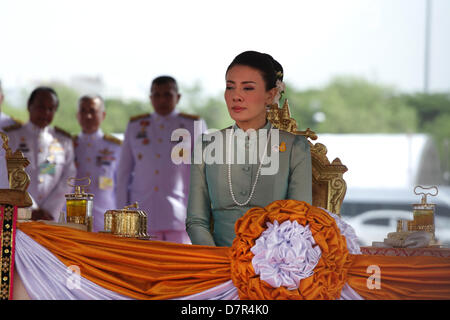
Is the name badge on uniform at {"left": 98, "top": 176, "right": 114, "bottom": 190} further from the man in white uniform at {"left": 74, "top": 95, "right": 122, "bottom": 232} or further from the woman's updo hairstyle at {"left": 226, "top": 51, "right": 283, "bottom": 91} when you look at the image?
the woman's updo hairstyle at {"left": 226, "top": 51, "right": 283, "bottom": 91}

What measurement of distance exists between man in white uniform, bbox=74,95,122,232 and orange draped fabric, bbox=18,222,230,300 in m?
2.77

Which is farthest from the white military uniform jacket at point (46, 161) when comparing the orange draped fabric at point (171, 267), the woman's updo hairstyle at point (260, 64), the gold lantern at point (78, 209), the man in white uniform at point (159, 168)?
the orange draped fabric at point (171, 267)

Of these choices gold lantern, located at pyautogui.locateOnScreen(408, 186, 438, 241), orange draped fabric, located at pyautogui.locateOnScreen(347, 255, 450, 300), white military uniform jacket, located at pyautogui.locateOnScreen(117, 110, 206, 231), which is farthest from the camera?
white military uniform jacket, located at pyautogui.locateOnScreen(117, 110, 206, 231)

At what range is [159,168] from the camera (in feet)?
14.7

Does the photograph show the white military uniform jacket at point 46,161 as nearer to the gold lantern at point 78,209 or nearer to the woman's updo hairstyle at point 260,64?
the gold lantern at point 78,209

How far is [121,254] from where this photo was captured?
2072 millimetres

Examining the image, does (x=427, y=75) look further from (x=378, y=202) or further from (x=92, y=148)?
(x=92, y=148)

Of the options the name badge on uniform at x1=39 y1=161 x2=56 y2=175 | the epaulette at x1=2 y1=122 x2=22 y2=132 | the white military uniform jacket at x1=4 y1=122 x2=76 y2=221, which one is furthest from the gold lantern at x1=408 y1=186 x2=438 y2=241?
the epaulette at x1=2 y1=122 x2=22 y2=132

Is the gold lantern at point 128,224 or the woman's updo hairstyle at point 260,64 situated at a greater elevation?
the woman's updo hairstyle at point 260,64

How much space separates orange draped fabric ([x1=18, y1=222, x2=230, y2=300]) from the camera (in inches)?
79.7

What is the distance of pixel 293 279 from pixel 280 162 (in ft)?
2.46

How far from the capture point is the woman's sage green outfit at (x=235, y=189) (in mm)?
2527

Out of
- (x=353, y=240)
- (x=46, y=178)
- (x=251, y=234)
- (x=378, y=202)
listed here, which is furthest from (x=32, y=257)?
(x=378, y=202)

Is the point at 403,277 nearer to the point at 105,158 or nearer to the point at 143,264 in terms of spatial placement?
the point at 143,264
